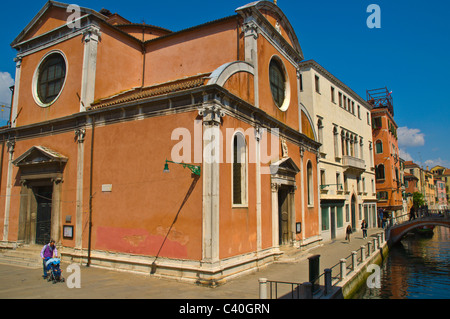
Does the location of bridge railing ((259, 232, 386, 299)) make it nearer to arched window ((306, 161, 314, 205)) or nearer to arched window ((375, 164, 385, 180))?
arched window ((306, 161, 314, 205))

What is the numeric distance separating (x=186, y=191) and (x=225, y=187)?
127 centimetres

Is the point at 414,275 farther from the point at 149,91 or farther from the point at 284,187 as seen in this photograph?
the point at 149,91

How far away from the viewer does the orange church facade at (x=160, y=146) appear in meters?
10.7

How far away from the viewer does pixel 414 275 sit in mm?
17141

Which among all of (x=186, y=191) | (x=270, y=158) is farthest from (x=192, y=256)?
(x=270, y=158)

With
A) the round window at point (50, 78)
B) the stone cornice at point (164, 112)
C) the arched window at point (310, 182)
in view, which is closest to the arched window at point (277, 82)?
the stone cornice at point (164, 112)

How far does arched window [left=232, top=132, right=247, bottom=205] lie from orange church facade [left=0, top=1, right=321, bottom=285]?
0.05 metres

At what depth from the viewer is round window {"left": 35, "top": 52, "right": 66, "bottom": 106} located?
50.3 ft

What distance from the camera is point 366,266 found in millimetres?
14867

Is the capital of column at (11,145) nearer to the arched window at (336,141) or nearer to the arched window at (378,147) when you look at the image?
the arched window at (336,141)

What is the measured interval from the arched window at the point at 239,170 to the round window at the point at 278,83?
439 centimetres

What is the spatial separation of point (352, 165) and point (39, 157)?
2336cm

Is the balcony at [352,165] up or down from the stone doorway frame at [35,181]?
up
